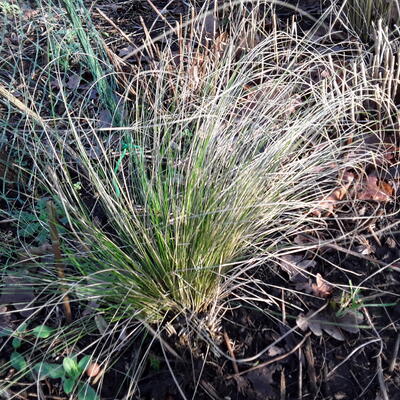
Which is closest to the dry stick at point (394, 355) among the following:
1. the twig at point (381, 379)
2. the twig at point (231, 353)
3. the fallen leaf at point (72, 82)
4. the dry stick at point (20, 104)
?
the twig at point (381, 379)

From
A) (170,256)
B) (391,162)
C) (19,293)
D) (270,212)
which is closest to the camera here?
(170,256)

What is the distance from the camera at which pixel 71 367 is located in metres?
1.59

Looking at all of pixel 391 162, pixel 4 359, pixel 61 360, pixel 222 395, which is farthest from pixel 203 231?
pixel 391 162

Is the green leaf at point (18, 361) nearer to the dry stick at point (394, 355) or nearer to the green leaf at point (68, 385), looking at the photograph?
the green leaf at point (68, 385)

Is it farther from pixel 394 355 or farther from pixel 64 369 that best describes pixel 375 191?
pixel 64 369

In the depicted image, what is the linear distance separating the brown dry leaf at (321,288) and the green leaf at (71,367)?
824 mm

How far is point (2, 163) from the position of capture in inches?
84.9

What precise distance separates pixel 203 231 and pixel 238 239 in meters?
0.13

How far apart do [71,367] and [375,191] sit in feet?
4.22

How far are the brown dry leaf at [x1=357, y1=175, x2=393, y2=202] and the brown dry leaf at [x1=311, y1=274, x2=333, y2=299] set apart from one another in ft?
1.33

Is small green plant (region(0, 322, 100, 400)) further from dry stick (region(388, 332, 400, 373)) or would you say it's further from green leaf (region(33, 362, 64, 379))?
dry stick (region(388, 332, 400, 373))

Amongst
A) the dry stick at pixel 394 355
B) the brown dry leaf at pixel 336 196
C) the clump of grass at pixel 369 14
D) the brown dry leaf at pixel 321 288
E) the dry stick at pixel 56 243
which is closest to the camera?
the dry stick at pixel 56 243

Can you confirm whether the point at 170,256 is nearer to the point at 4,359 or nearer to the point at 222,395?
the point at 222,395

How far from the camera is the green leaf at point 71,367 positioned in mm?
1577
